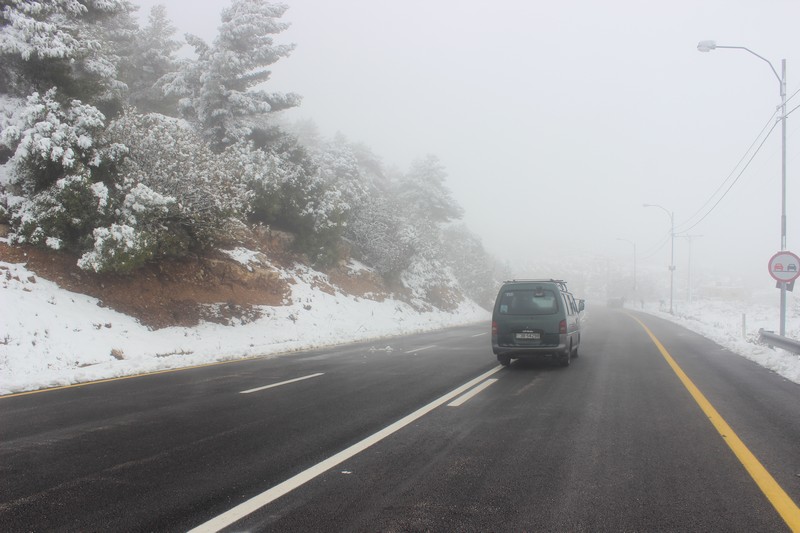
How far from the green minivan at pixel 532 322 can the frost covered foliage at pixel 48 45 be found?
47.0 ft

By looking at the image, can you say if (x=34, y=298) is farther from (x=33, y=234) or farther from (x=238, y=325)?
(x=238, y=325)

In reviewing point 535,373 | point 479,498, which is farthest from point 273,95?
point 479,498

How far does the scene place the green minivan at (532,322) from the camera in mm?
11031

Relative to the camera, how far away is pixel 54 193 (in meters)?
13.3

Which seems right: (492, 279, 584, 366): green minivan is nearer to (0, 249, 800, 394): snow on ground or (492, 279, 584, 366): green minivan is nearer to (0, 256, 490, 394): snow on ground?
(0, 249, 800, 394): snow on ground

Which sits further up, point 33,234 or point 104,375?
point 33,234

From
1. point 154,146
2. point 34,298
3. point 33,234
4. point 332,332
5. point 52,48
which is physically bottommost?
point 332,332

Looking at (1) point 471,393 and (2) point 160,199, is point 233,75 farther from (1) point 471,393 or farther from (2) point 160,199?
(1) point 471,393

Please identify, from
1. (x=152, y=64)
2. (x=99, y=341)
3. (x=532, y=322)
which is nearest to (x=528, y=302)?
(x=532, y=322)

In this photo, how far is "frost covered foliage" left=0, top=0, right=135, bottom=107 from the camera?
46.2 ft

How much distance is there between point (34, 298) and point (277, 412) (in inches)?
367

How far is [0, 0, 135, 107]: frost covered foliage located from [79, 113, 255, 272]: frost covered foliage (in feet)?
6.63

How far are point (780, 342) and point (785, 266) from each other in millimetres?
3028

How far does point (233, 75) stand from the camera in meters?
24.9
